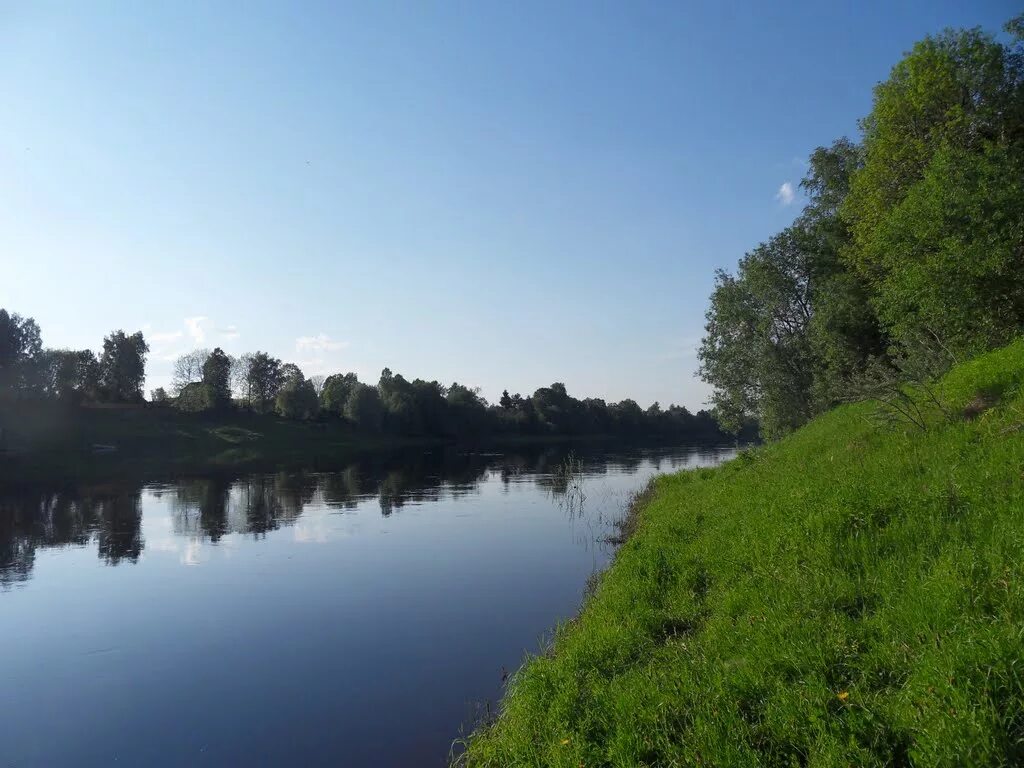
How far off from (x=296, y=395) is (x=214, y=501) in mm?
71636

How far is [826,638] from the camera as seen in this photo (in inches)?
212

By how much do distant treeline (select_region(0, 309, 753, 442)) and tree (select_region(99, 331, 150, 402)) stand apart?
135 millimetres

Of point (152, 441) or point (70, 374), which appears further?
point (70, 374)

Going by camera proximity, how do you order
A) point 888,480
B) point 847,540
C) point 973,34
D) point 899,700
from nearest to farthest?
1. point 899,700
2. point 847,540
3. point 888,480
4. point 973,34

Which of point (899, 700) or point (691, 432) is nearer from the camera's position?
point (899, 700)

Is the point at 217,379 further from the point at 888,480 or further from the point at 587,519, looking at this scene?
the point at 888,480

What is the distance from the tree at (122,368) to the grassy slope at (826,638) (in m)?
108

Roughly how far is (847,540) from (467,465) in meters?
53.1

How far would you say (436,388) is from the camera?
377ft

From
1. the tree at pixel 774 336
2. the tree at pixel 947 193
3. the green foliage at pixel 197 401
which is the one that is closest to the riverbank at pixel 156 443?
the green foliage at pixel 197 401

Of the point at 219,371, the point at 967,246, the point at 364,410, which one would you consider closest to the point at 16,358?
the point at 219,371

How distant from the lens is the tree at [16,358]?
2906 inches

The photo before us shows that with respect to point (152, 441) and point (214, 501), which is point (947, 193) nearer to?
point (214, 501)

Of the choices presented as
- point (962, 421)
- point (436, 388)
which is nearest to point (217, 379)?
point (436, 388)
